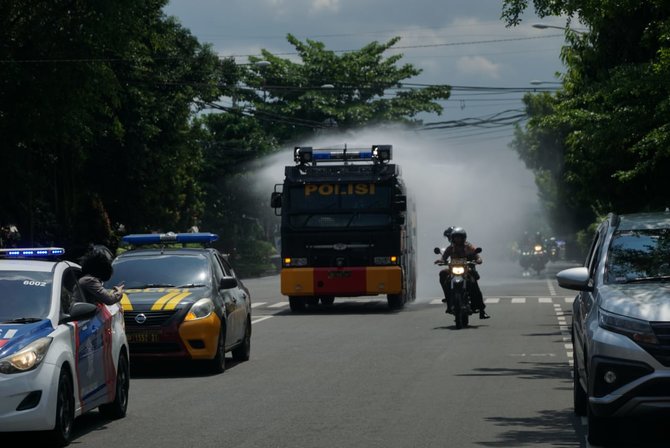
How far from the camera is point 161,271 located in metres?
18.3

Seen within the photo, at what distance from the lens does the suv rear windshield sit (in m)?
11.3

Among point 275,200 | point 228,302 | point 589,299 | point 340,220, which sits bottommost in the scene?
point 228,302

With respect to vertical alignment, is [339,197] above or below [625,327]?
above

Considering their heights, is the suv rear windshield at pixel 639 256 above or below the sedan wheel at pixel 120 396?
above

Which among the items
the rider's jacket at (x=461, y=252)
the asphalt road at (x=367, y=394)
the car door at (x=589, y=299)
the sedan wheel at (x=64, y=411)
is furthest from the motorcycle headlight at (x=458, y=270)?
the sedan wheel at (x=64, y=411)

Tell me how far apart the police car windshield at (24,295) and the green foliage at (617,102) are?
8.14 m

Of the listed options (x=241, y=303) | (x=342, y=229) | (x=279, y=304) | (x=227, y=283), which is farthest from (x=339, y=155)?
(x=227, y=283)

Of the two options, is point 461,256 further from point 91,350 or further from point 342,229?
point 91,350

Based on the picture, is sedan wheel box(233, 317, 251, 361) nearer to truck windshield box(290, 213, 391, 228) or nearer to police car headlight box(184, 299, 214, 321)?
police car headlight box(184, 299, 214, 321)

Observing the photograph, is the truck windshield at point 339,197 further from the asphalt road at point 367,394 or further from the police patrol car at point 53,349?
the police patrol car at point 53,349

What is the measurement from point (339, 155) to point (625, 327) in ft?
73.1

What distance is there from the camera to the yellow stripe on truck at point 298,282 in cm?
3122

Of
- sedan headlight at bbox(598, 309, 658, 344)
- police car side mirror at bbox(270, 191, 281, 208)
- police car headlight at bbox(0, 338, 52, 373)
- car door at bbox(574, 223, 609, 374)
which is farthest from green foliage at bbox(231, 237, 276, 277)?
sedan headlight at bbox(598, 309, 658, 344)

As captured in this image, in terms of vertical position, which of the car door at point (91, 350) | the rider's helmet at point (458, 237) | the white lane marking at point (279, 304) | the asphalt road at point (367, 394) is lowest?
the asphalt road at point (367, 394)
